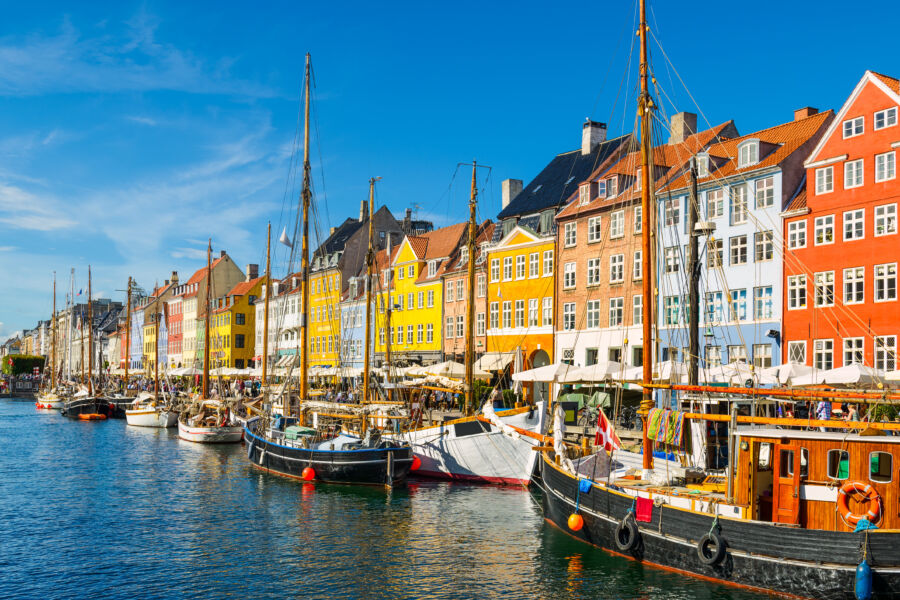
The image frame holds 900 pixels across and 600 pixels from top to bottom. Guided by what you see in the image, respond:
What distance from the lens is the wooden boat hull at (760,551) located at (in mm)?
17359

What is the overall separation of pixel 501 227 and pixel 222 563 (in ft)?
151

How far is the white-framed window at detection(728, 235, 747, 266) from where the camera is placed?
46500 millimetres

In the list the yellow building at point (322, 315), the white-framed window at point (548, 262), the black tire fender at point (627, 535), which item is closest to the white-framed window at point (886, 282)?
the white-framed window at point (548, 262)

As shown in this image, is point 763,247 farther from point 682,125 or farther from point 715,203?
point 682,125

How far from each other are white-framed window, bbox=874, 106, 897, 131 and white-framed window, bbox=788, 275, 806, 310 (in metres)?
7.90

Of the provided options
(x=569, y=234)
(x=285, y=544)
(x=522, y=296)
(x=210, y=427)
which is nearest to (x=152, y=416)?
(x=210, y=427)

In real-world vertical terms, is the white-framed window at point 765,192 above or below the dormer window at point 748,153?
below

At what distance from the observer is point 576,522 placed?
2361cm

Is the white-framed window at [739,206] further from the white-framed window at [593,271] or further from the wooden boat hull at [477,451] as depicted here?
the wooden boat hull at [477,451]

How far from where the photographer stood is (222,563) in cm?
2320

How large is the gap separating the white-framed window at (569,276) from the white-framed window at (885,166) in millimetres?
20647

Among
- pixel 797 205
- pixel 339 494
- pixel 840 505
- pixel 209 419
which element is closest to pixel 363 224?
pixel 209 419

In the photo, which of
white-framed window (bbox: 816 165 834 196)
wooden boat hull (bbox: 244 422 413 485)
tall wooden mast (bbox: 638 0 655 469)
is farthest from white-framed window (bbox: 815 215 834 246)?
wooden boat hull (bbox: 244 422 413 485)

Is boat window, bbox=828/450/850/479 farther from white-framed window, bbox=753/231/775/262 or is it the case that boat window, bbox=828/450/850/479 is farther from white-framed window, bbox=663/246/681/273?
white-framed window, bbox=663/246/681/273
